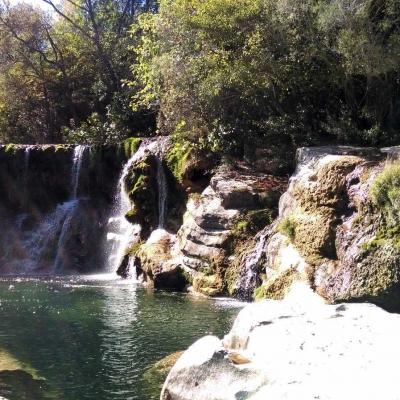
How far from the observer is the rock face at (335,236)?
11.8 m

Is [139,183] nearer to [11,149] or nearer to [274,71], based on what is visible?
[274,71]

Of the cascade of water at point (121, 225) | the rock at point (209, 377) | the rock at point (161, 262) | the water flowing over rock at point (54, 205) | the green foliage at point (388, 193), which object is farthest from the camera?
the water flowing over rock at point (54, 205)

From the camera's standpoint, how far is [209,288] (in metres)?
17.2

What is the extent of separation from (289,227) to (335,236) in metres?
1.48

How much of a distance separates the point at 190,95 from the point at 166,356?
12672 millimetres

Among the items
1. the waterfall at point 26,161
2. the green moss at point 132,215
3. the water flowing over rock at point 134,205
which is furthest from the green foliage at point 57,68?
the green moss at point 132,215

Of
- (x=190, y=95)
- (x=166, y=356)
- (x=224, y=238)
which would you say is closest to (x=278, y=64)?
(x=190, y=95)


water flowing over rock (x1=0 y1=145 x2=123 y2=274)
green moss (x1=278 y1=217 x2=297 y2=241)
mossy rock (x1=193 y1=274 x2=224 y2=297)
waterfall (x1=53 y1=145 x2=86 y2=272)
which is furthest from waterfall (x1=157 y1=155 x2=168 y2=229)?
green moss (x1=278 y1=217 x2=297 y2=241)

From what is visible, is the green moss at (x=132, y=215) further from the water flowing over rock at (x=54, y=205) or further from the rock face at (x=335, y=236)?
the rock face at (x=335, y=236)

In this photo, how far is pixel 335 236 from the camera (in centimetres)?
1353

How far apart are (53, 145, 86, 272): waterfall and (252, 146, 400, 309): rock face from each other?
1179 centimetres

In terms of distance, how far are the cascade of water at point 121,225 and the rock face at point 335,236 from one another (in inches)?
352

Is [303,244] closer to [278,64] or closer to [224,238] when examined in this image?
[224,238]

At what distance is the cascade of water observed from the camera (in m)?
23.8
